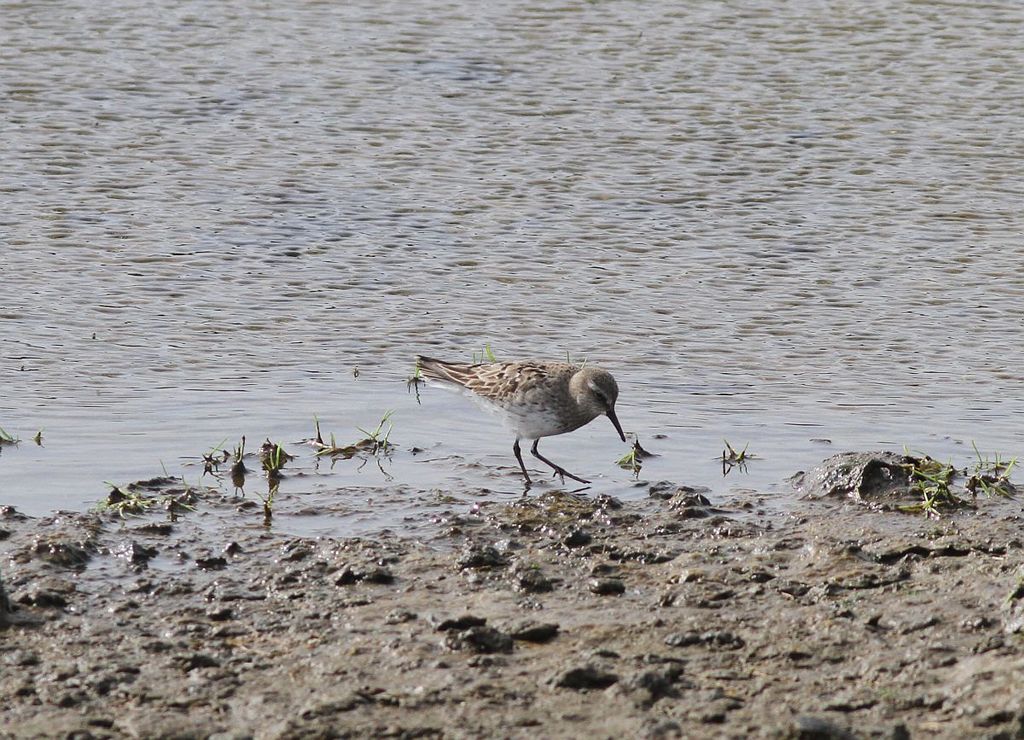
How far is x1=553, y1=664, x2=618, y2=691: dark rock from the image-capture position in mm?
5598

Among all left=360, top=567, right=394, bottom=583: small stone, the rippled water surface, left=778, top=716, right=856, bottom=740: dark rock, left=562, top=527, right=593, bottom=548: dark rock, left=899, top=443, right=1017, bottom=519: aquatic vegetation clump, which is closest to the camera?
left=778, top=716, right=856, bottom=740: dark rock

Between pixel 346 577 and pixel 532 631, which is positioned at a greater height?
pixel 532 631

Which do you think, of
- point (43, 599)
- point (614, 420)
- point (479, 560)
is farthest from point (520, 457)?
point (43, 599)

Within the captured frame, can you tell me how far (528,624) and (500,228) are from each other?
21.1ft

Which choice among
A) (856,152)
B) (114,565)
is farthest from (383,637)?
(856,152)

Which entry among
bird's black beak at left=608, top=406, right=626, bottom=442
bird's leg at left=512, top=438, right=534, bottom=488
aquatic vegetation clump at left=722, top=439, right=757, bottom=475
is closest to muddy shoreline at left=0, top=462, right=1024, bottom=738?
bird's leg at left=512, top=438, right=534, bottom=488

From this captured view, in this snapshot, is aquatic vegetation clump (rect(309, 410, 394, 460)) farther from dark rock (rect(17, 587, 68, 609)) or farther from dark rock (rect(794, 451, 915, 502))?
dark rock (rect(17, 587, 68, 609))

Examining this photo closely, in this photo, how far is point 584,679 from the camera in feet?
18.4

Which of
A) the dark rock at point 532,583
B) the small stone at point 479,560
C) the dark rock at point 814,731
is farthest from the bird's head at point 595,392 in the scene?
the dark rock at point 814,731

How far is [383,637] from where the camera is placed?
6137mm

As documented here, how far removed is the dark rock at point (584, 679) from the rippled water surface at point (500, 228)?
279 centimetres

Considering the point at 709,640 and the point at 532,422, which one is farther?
the point at 532,422

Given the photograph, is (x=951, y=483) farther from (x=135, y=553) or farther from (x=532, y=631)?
(x=135, y=553)

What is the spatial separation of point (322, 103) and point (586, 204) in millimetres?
3201
